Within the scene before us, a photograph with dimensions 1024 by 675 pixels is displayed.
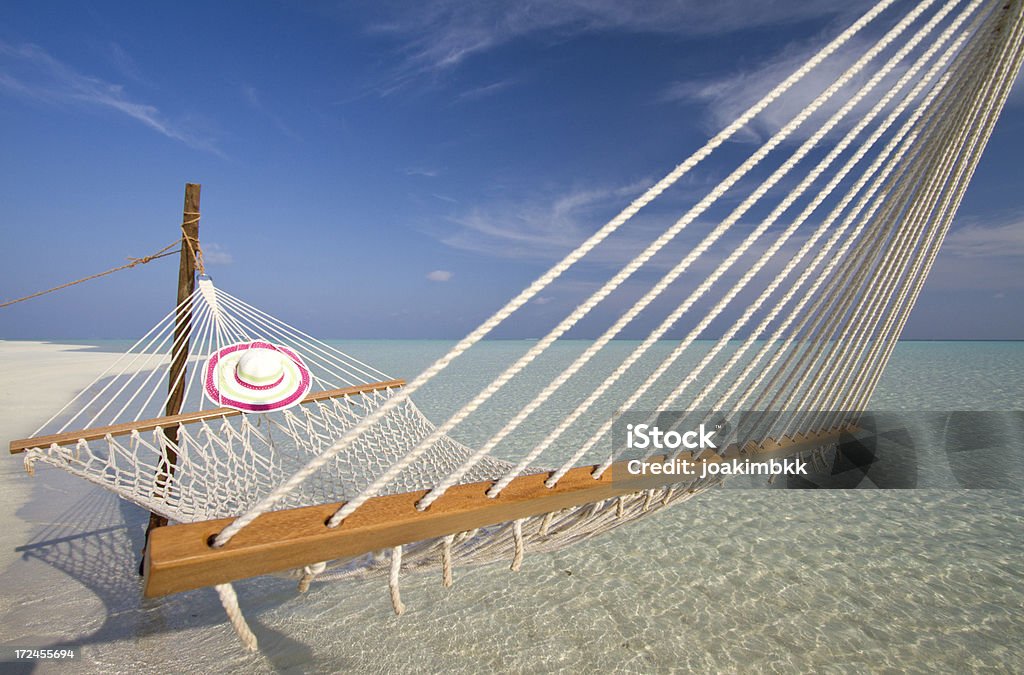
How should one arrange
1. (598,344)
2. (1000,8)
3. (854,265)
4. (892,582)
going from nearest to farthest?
(598,344), (1000,8), (854,265), (892,582)

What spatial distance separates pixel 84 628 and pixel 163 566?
250cm

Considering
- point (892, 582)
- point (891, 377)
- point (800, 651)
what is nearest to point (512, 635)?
point (800, 651)

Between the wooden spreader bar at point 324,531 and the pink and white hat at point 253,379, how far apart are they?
1.95 metres

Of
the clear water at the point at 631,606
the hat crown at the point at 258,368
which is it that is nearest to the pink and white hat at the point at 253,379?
the hat crown at the point at 258,368

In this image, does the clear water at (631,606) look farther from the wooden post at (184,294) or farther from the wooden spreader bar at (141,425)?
the wooden spreader bar at (141,425)

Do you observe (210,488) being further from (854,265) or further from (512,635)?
(854,265)

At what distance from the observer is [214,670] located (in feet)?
7.04

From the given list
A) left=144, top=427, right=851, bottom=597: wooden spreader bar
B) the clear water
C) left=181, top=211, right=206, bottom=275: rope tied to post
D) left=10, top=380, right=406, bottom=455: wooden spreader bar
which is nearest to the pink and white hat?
left=10, top=380, right=406, bottom=455: wooden spreader bar

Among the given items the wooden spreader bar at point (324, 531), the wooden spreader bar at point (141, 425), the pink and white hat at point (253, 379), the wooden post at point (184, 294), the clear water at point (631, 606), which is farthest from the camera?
the wooden post at point (184, 294)

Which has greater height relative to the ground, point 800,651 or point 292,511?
point 292,511

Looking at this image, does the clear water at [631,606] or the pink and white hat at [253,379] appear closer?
the clear water at [631,606]

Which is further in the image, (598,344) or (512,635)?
(512,635)

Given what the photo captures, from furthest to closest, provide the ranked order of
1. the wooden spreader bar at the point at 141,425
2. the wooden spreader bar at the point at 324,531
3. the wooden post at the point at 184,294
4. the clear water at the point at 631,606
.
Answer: the wooden post at the point at 184,294 → the clear water at the point at 631,606 → the wooden spreader bar at the point at 141,425 → the wooden spreader bar at the point at 324,531

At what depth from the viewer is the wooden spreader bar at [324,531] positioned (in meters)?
0.81
